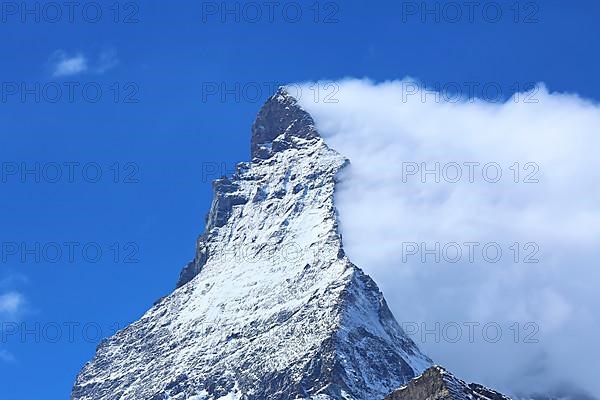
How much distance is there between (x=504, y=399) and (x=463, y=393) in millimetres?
4289

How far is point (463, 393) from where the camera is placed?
74.9 metres

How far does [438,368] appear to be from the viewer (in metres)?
75.9

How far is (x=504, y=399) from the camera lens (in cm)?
7825

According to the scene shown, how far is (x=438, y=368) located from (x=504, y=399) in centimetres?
480

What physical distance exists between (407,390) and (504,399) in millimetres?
5130

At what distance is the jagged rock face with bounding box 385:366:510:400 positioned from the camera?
74.5m

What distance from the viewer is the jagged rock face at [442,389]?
7446 cm

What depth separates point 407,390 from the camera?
78438mm

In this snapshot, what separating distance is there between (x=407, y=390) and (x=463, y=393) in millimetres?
4404

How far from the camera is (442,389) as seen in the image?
2943 inches
